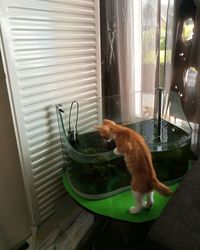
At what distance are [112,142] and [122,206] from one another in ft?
0.95

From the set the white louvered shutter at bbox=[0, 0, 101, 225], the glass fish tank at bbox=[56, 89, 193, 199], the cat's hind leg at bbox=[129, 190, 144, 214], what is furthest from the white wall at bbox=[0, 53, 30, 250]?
the cat's hind leg at bbox=[129, 190, 144, 214]

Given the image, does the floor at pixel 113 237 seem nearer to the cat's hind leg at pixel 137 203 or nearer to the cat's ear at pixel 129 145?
the cat's hind leg at pixel 137 203

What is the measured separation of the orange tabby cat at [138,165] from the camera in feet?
2.89

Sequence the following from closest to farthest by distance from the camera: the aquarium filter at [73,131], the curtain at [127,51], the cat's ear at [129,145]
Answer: the cat's ear at [129,145]
the aquarium filter at [73,131]
the curtain at [127,51]

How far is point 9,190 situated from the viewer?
123 centimetres

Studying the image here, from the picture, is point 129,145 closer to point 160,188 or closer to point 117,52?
point 160,188

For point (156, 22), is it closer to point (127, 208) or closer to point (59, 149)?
point (59, 149)

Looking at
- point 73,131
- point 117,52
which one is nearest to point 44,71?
point 73,131

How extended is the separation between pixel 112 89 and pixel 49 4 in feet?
2.27

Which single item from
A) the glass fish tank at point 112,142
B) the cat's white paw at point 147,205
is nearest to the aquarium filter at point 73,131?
the glass fish tank at point 112,142

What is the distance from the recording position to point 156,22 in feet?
4.44

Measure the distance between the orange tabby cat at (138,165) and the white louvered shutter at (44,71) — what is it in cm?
43

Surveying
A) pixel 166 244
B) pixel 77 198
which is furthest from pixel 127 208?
pixel 166 244

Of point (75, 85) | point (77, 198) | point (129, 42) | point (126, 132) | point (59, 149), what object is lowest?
point (77, 198)
